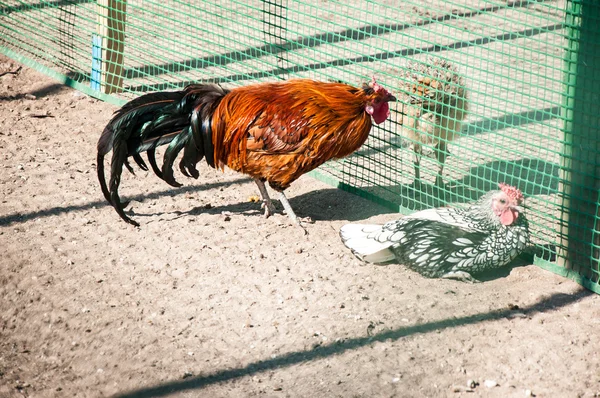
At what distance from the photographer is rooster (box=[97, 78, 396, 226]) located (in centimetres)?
498

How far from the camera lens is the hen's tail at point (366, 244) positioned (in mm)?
4738

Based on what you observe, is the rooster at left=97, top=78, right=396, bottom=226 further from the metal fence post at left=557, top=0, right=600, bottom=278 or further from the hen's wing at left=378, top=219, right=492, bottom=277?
the metal fence post at left=557, top=0, right=600, bottom=278

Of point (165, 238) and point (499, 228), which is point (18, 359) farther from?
point (499, 228)

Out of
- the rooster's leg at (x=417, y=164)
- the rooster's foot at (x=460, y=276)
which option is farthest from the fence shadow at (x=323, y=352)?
the rooster's leg at (x=417, y=164)

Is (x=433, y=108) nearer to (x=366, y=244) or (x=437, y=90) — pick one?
(x=437, y=90)

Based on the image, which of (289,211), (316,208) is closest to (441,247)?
(289,211)

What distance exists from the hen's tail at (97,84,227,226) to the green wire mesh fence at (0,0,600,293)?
1064mm

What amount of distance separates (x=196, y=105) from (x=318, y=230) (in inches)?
50.4

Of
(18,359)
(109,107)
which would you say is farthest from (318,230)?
(109,107)

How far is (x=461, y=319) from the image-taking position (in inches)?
167

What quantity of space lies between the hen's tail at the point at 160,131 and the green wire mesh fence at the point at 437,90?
1064mm

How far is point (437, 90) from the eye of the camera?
527 centimetres

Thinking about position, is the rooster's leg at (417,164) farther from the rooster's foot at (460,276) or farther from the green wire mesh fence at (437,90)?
the rooster's foot at (460,276)

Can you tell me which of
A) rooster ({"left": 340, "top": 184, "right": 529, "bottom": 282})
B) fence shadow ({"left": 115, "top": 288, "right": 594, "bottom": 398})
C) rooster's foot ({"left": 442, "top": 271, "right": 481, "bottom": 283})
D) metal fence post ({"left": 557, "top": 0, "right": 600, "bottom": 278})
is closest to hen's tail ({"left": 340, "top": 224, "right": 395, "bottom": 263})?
rooster ({"left": 340, "top": 184, "right": 529, "bottom": 282})
